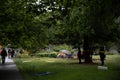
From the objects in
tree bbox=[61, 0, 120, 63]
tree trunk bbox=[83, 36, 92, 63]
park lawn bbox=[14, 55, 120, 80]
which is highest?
tree bbox=[61, 0, 120, 63]

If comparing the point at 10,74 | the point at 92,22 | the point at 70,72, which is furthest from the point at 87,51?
the point at 92,22

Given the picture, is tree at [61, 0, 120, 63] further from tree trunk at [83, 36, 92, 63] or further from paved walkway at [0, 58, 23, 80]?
paved walkway at [0, 58, 23, 80]

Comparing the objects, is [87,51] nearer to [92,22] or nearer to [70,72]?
[70,72]

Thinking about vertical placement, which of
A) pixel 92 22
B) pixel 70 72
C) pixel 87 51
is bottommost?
pixel 70 72

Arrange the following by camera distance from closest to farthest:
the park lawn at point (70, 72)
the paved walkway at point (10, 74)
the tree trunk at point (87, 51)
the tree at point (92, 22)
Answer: the tree at point (92, 22) < the park lawn at point (70, 72) < the paved walkway at point (10, 74) < the tree trunk at point (87, 51)

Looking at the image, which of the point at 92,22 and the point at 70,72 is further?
the point at 70,72

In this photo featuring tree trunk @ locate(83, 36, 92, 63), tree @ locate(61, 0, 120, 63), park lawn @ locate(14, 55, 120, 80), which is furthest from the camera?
tree trunk @ locate(83, 36, 92, 63)

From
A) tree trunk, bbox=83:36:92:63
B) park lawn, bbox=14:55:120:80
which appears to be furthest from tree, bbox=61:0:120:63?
park lawn, bbox=14:55:120:80

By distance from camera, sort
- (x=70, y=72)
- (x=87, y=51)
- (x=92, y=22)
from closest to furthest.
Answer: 1. (x=92, y=22)
2. (x=70, y=72)
3. (x=87, y=51)

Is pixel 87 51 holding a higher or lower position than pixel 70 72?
higher

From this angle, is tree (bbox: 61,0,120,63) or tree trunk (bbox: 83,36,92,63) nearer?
tree (bbox: 61,0,120,63)

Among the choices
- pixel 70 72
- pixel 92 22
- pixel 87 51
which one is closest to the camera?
pixel 92 22

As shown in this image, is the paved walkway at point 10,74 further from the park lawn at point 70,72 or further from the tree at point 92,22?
the tree at point 92,22

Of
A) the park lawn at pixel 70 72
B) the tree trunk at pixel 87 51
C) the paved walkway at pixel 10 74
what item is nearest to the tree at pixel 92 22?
the tree trunk at pixel 87 51
